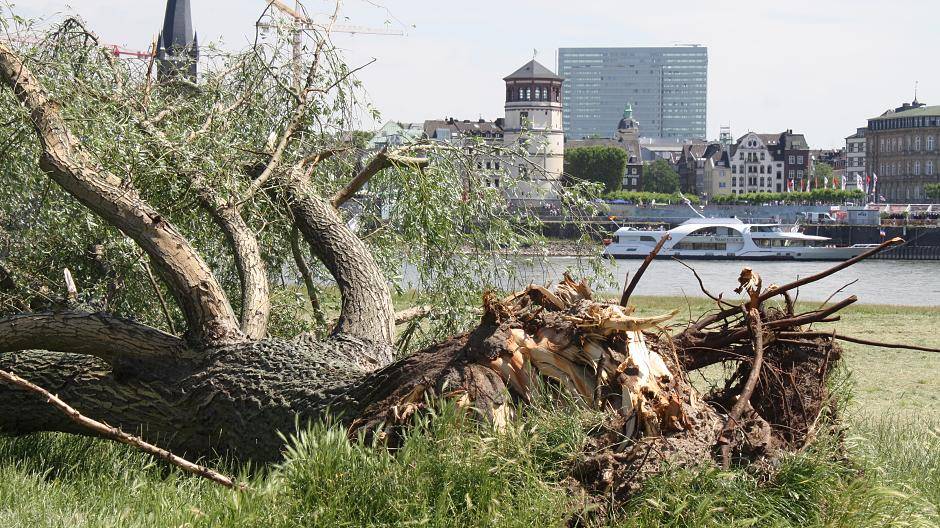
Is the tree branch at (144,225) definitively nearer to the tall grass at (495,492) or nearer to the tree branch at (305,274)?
the tall grass at (495,492)

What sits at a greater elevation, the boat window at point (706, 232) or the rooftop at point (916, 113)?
the rooftop at point (916, 113)

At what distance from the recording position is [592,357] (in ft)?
13.8

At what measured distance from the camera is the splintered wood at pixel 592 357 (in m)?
4.08

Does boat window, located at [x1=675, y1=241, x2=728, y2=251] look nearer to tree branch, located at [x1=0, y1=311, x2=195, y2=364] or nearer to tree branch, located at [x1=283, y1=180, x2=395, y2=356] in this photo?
tree branch, located at [x1=283, y1=180, x2=395, y2=356]

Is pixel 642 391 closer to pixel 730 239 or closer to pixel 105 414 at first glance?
pixel 105 414

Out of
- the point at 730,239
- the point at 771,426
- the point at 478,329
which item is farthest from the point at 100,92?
the point at 730,239

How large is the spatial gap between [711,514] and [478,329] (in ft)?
4.01

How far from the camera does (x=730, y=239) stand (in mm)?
69062

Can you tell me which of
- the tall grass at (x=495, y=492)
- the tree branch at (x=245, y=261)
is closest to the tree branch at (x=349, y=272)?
the tree branch at (x=245, y=261)

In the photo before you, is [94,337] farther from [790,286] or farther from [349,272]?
[790,286]

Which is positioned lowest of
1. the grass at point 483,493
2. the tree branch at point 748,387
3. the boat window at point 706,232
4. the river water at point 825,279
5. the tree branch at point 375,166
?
the river water at point 825,279

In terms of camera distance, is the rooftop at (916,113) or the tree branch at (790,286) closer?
the tree branch at (790,286)

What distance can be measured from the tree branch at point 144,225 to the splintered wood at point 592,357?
69.0 inches

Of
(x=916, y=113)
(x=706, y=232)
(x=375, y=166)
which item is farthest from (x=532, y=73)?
(x=375, y=166)
